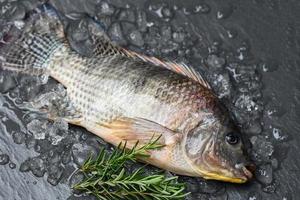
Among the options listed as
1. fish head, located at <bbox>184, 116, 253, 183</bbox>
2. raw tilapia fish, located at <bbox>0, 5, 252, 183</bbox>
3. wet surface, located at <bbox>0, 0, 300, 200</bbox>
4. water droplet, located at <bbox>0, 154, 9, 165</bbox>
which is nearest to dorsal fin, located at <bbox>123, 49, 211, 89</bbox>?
raw tilapia fish, located at <bbox>0, 5, 252, 183</bbox>

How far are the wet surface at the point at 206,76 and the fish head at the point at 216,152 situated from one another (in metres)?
0.20

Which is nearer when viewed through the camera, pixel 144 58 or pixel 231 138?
pixel 231 138

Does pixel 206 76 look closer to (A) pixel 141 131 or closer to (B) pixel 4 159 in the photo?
(A) pixel 141 131

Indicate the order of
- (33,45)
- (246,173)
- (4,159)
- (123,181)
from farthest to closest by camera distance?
(33,45), (4,159), (246,173), (123,181)

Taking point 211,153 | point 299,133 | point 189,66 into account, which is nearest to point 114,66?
point 189,66

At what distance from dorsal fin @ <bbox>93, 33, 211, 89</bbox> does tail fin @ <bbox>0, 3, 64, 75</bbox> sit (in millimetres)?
211

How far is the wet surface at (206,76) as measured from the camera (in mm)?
4031

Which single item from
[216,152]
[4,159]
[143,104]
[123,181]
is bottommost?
[4,159]

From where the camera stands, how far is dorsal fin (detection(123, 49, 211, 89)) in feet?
13.3

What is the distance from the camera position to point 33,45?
4.14m

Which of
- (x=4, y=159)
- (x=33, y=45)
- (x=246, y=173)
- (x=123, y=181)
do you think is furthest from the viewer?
(x=33, y=45)

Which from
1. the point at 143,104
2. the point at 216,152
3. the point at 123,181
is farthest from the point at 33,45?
the point at 216,152

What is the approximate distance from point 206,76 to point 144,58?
389 millimetres

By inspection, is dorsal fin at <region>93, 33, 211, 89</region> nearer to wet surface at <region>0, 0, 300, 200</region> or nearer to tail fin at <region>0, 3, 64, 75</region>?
wet surface at <region>0, 0, 300, 200</region>
